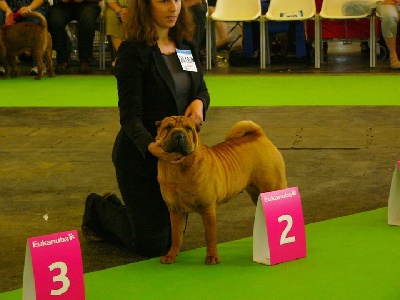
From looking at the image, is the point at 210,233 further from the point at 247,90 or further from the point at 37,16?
the point at 37,16

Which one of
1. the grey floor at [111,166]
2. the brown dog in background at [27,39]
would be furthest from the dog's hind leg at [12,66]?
the grey floor at [111,166]

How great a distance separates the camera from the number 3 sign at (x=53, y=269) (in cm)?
267

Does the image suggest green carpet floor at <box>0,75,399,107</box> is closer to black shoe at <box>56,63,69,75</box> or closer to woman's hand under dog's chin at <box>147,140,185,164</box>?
black shoe at <box>56,63,69,75</box>

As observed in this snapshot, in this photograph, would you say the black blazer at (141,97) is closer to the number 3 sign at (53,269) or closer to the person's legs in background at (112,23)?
the number 3 sign at (53,269)

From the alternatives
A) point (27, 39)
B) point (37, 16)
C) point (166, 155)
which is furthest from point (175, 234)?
point (37, 16)

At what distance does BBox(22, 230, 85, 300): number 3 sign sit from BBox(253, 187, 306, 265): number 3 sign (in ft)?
2.31

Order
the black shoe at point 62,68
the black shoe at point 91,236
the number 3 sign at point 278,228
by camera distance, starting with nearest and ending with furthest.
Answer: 1. the number 3 sign at point 278,228
2. the black shoe at point 91,236
3. the black shoe at point 62,68

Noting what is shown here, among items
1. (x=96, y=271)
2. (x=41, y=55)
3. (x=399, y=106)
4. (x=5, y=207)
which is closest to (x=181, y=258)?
(x=96, y=271)

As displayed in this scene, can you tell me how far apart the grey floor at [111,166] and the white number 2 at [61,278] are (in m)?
0.40

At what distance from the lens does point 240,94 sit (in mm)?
8008

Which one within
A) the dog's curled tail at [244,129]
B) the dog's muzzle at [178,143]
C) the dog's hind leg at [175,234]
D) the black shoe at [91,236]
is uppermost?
the dog's muzzle at [178,143]

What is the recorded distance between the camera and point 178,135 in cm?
288

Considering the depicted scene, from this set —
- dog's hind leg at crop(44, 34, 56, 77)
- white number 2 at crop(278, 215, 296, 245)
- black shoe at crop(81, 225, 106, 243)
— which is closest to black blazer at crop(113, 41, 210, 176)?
black shoe at crop(81, 225, 106, 243)

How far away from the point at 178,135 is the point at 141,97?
498 millimetres
